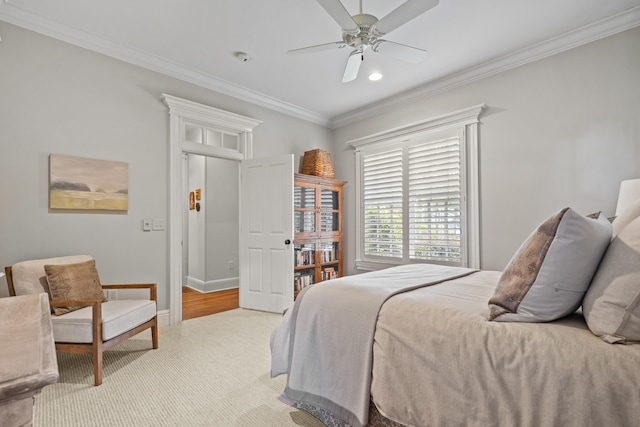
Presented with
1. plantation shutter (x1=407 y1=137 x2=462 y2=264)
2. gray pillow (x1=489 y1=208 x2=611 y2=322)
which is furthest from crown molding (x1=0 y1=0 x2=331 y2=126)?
gray pillow (x1=489 y1=208 x2=611 y2=322)

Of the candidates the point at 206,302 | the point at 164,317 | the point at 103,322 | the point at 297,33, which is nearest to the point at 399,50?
the point at 297,33

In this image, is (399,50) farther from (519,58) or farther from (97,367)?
(97,367)

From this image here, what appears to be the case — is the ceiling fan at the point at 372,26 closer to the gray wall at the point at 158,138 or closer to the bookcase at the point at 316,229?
the gray wall at the point at 158,138

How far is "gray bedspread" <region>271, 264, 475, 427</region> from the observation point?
1576 millimetres

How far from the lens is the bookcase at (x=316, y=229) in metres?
4.42

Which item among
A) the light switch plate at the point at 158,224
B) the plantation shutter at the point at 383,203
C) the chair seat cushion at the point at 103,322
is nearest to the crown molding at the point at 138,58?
the plantation shutter at the point at 383,203

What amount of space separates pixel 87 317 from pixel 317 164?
3.29m

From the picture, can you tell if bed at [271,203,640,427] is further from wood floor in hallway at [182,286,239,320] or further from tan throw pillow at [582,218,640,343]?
wood floor in hallway at [182,286,239,320]

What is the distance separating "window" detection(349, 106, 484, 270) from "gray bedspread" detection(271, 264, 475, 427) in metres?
2.10

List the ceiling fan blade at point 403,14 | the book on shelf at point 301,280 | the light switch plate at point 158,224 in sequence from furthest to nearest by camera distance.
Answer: the book on shelf at point 301,280, the light switch plate at point 158,224, the ceiling fan blade at point 403,14

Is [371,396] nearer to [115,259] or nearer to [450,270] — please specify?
[450,270]

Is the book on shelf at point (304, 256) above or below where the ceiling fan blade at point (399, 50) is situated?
below

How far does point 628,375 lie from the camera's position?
98cm

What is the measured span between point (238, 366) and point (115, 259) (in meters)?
1.74
